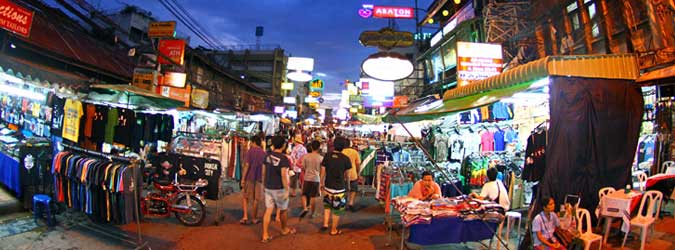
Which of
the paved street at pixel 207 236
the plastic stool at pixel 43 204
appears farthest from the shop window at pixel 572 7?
the plastic stool at pixel 43 204

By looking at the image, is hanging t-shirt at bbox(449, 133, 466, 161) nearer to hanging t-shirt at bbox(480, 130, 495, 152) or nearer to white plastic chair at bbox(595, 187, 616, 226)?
hanging t-shirt at bbox(480, 130, 495, 152)

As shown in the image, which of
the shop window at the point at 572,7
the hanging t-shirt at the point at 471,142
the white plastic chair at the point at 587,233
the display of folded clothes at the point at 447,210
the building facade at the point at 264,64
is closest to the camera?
the white plastic chair at the point at 587,233

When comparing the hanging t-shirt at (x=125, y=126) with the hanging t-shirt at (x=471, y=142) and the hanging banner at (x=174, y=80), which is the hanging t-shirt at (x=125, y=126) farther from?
the hanging banner at (x=174, y=80)

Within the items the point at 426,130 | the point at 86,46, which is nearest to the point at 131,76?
the point at 86,46

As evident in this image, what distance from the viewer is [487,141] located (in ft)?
32.4

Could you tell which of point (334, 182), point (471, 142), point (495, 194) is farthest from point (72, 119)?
point (471, 142)

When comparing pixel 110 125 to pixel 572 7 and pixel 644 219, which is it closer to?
pixel 644 219

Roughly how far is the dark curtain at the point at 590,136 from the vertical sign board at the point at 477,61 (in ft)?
16.6

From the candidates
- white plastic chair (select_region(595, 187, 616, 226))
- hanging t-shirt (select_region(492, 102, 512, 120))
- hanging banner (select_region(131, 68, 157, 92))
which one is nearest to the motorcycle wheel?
white plastic chair (select_region(595, 187, 616, 226))

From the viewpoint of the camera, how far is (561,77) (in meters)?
4.53

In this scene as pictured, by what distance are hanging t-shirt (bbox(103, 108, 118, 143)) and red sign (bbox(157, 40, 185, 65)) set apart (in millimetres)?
8702

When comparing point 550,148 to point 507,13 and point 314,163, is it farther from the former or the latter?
point 507,13

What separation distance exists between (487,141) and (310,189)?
5.52m

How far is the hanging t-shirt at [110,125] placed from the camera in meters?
7.07
